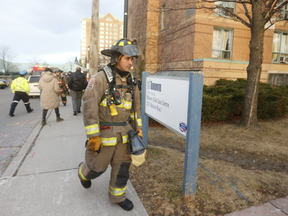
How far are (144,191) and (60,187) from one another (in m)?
1.20

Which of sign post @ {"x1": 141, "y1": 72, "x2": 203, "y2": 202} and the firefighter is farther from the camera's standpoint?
the firefighter

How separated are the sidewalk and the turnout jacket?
0.86 metres

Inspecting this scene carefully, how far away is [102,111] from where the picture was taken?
240 centimetres

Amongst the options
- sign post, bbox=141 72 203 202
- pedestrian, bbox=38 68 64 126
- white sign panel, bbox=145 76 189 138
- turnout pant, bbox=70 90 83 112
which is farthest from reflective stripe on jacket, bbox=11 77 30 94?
sign post, bbox=141 72 203 202

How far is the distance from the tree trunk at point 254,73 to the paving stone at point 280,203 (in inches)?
156

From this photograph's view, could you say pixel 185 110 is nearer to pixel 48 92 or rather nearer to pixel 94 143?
pixel 94 143

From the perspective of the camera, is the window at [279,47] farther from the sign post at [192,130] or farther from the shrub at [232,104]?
the sign post at [192,130]

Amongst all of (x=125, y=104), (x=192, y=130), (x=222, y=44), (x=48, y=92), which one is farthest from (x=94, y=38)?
(x=222, y=44)

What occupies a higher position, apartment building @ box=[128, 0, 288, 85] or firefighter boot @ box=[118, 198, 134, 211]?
apartment building @ box=[128, 0, 288, 85]

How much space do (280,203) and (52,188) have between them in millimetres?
3035

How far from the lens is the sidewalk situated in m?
2.50

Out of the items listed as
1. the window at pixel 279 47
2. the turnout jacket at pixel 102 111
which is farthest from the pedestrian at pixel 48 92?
the window at pixel 279 47

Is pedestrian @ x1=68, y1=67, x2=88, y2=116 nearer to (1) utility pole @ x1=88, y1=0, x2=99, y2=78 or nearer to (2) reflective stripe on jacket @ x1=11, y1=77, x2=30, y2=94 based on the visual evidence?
(1) utility pole @ x1=88, y1=0, x2=99, y2=78

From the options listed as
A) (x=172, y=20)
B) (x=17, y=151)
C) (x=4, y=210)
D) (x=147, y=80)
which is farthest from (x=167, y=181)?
(x=172, y=20)
